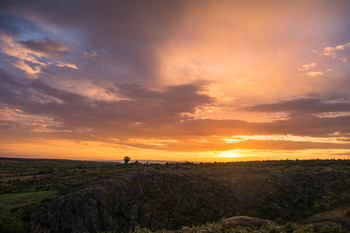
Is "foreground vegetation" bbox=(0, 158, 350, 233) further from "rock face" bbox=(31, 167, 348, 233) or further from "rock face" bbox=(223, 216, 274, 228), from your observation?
"rock face" bbox=(223, 216, 274, 228)

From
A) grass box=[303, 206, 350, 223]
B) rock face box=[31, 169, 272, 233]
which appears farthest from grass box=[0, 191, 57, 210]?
grass box=[303, 206, 350, 223]

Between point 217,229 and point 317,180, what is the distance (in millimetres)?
35568

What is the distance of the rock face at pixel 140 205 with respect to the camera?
31641 millimetres

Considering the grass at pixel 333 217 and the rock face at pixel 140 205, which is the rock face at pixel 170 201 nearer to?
the rock face at pixel 140 205

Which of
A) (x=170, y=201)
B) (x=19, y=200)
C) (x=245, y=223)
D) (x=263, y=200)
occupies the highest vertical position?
(x=245, y=223)

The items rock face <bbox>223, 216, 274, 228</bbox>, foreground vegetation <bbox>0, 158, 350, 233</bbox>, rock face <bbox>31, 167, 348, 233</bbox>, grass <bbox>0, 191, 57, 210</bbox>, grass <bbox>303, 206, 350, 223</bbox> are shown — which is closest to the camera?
rock face <bbox>223, 216, 274, 228</bbox>

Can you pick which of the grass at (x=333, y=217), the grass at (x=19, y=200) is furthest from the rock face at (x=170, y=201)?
the grass at (x=19, y=200)

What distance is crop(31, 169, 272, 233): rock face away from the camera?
3164 centimetres

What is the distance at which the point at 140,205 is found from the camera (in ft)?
114

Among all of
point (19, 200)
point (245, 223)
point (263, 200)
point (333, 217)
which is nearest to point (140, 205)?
point (245, 223)

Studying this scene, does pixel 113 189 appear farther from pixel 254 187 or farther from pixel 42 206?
pixel 254 187

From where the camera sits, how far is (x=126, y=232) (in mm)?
31000

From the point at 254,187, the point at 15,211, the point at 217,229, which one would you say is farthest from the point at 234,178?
the point at 15,211

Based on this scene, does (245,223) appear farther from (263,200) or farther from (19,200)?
(19,200)
